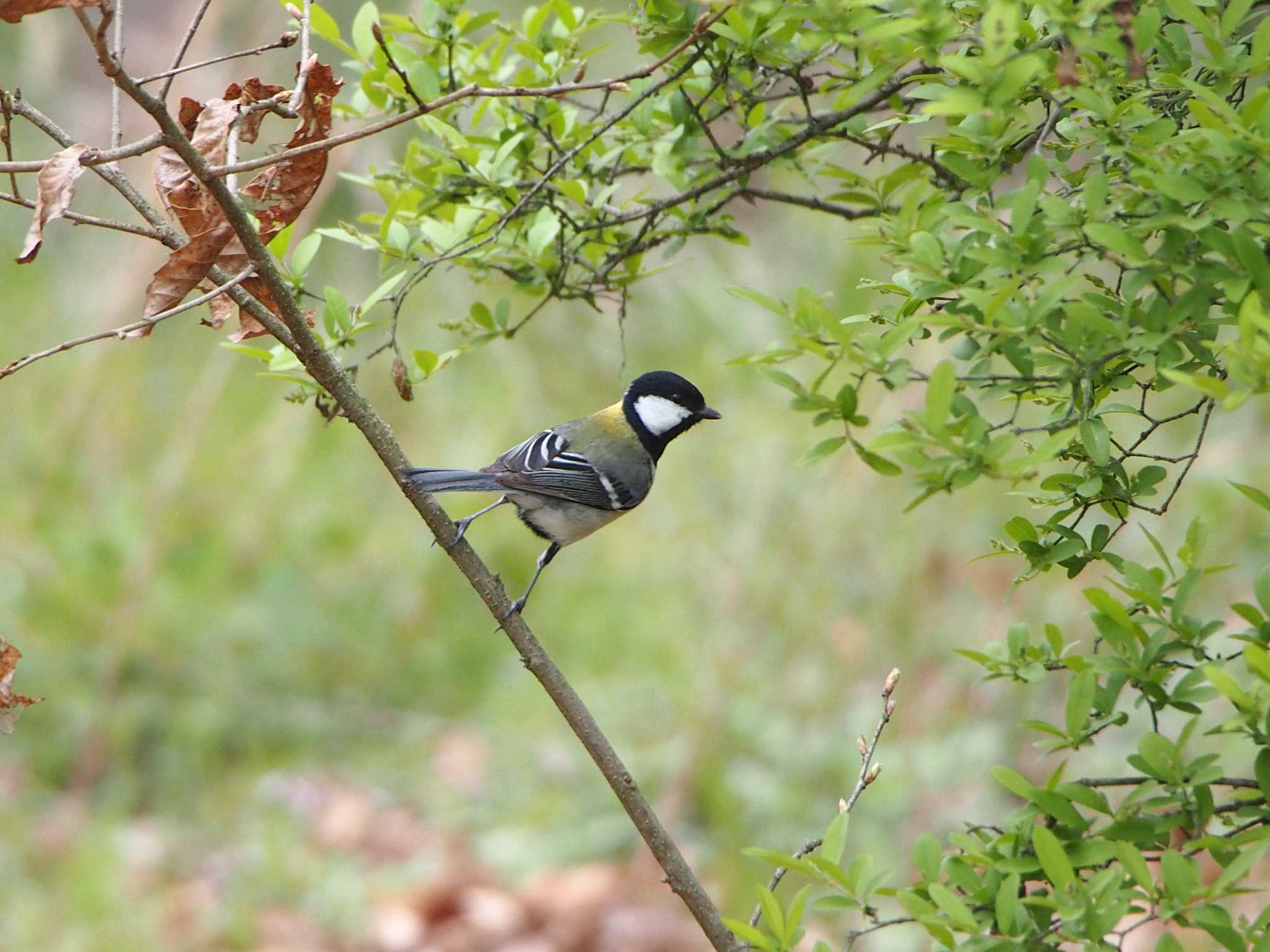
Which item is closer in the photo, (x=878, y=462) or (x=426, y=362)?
(x=878, y=462)

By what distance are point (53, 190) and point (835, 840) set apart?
119 centimetres

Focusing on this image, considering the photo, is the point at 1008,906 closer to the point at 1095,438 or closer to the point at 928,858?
the point at 928,858

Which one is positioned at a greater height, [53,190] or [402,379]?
[402,379]

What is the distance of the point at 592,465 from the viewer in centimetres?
342

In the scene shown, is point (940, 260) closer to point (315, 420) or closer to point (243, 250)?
point (243, 250)

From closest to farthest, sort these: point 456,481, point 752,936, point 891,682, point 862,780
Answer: point 752,936
point 862,780
point 891,682
point 456,481

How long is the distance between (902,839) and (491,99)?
3372 millimetres

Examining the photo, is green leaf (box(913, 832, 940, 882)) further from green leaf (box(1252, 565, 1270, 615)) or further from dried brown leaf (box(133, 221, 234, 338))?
dried brown leaf (box(133, 221, 234, 338))

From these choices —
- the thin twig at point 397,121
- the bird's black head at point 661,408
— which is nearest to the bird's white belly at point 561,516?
the bird's black head at point 661,408

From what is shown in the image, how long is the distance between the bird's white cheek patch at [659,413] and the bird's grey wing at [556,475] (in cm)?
27

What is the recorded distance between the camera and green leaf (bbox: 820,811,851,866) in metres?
1.44

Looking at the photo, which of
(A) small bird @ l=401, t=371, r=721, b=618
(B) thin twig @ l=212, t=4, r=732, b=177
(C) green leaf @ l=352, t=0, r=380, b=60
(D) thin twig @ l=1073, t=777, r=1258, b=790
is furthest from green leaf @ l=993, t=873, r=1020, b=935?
(A) small bird @ l=401, t=371, r=721, b=618

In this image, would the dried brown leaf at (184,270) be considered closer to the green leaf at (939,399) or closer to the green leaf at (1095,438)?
the green leaf at (939,399)

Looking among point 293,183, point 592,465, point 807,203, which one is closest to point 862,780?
point 807,203
